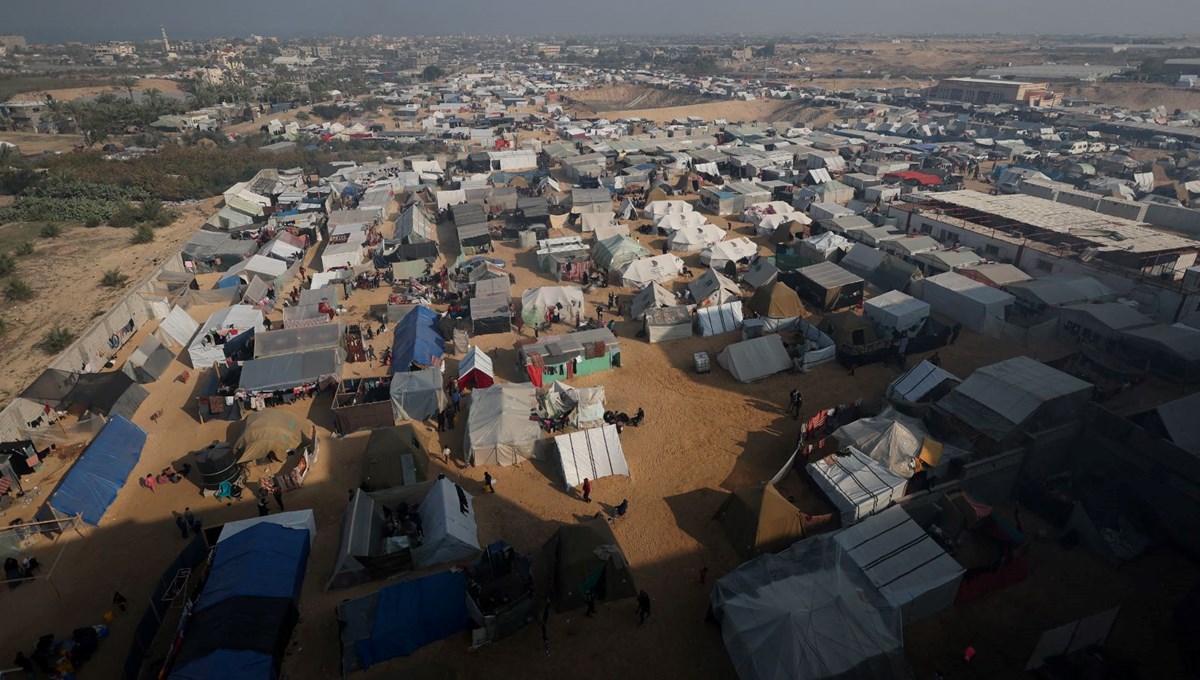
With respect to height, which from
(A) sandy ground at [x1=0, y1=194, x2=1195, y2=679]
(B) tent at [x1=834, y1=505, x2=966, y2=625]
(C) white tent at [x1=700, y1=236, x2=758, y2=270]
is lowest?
(A) sandy ground at [x1=0, y1=194, x2=1195, y2=679]

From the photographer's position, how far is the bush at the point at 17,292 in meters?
29.2

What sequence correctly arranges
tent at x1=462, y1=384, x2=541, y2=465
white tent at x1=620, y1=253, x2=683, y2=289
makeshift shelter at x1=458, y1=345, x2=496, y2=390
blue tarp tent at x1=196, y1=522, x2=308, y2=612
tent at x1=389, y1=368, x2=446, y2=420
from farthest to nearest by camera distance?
white tent at x1=620, y1=253, x2=683, y2=289
makeshift shelter at x1=458, y1=345, x2=496, y2=390
tent at x1=389, y1=368, x2=446, y2=420
tent at x1=462, y1=384, x2=541, y2=465
blue tarp tent at x1=196, y1=522, x2=308, y2=612

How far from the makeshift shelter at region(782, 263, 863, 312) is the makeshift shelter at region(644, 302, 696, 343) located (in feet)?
22.5

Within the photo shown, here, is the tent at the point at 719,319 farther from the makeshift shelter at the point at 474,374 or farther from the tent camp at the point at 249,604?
the tent camp at the point at 249,604

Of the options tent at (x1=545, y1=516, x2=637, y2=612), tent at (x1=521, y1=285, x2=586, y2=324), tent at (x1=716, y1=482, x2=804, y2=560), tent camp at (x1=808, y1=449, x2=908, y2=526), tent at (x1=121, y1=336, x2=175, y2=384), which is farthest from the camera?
tent at (x1=521, y1=285, x2=586, y2=324)

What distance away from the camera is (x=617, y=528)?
15664mm

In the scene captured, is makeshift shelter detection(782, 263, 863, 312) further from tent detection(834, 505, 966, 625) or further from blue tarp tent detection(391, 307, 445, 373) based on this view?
blue tarp tent detection(391, 307, 445, 373)

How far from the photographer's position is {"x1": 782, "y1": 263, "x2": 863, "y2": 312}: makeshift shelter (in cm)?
2725

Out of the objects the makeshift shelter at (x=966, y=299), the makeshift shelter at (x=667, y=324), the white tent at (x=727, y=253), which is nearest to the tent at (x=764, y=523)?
the makeshift shelter at (x=667, y=324)

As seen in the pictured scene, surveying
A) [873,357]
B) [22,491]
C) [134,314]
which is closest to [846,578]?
[873,357]

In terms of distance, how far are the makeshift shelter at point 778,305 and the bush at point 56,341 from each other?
30587 millimetres

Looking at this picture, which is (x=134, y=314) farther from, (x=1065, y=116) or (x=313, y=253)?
(x=1065, y=116)

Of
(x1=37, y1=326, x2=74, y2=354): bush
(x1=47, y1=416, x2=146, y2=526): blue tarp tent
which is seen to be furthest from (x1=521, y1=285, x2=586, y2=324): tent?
(x1=37, y1=326, x2=74, y2=354): bush

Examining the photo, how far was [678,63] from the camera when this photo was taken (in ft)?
568
